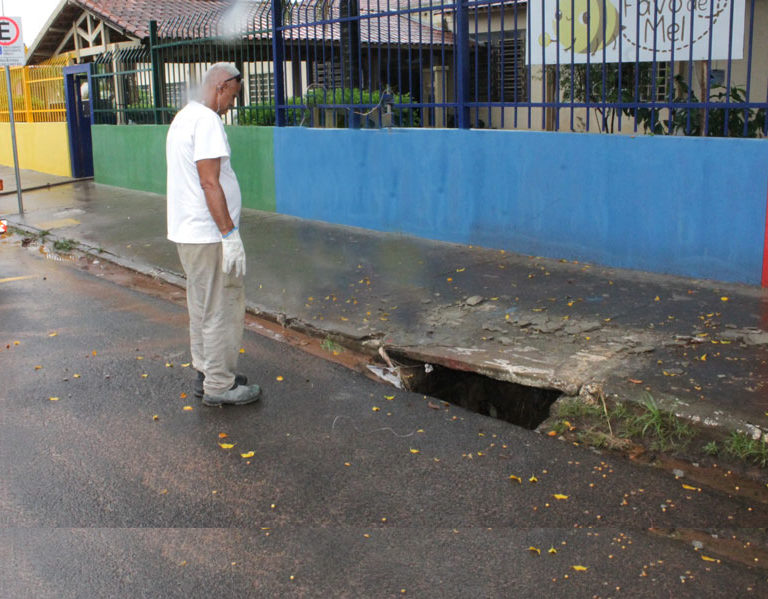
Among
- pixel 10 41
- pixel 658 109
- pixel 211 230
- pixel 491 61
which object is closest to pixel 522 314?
pixel 658 109

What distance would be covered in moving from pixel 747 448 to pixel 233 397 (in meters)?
2.82

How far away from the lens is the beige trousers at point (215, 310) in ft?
15.8

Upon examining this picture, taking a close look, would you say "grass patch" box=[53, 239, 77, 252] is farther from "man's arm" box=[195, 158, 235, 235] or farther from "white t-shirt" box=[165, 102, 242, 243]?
"man's arm" box=[195, 158, 235, 235]

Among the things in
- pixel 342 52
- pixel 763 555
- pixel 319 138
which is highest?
pixel 342 52

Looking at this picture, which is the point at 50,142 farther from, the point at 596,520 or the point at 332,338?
the point at 596,520

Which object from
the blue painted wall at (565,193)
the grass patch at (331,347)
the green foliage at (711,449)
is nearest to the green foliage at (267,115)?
the blue painted wall at (565,193)

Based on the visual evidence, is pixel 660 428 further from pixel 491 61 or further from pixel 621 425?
pixel 491 61

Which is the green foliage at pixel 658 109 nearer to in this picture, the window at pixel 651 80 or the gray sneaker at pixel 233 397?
the window at pixel 651 80

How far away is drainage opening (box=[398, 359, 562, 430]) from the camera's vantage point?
16.8 feet

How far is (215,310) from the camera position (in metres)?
4.92

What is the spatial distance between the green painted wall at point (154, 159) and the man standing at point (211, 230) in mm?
6820

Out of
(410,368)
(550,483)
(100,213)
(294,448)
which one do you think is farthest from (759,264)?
(100,213)

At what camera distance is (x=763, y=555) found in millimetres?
3254

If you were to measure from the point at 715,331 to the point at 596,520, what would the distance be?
8.80 feet
